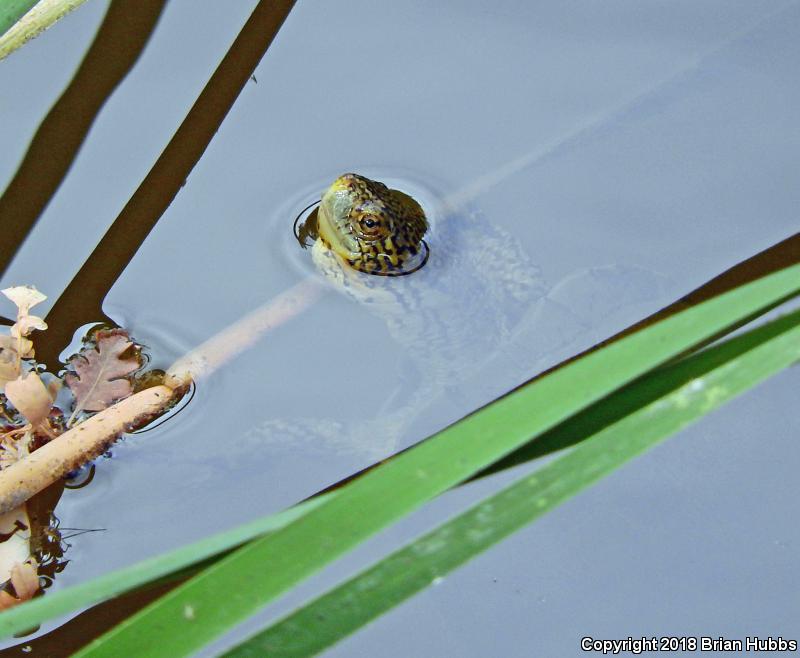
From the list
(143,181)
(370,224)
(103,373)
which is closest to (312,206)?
(370,224)

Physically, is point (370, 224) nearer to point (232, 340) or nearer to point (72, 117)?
point (232, 340)

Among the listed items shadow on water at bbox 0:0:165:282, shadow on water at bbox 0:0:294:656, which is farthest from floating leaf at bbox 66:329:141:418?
shadow on water at bbox 0:0:165:282

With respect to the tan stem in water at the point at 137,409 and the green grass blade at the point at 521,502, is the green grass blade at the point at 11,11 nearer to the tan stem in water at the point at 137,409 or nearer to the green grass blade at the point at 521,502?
the tan stem in water at the point at 137,409

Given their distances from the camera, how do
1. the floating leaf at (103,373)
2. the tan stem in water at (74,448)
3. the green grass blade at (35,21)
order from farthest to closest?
the green grass blade at (35,21), the floating leaf at (103,373), the tan stem in water at (74,448)

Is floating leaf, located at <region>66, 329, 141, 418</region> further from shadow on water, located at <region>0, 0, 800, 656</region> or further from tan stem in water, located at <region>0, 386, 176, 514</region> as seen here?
shadow on water, located at <region>0, 0, 800, 656</region>

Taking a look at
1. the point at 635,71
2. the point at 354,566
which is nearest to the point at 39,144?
the point at 354,566

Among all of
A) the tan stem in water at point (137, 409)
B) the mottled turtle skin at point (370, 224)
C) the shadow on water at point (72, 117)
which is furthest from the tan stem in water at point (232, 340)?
the shadow on water at point (72, 117)

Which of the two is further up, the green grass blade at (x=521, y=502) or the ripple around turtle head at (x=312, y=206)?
the ripple around turtle head at (x=312, y=206)
